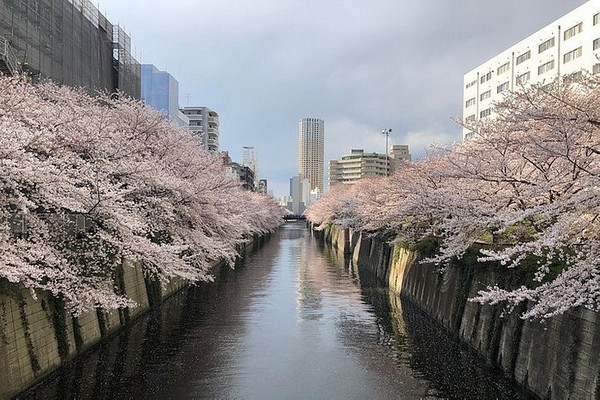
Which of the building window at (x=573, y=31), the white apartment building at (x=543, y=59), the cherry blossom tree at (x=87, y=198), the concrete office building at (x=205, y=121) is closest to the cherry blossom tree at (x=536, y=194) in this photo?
the cherry blossom tree at (x=87, y=198)

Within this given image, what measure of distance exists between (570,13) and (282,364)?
46160 millimetres

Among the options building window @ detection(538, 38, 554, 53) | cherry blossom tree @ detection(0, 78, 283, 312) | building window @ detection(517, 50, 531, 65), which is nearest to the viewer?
cherry blossom tree @ detection(0, 78, 283, 312)

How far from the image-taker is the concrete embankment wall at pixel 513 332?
12.4m

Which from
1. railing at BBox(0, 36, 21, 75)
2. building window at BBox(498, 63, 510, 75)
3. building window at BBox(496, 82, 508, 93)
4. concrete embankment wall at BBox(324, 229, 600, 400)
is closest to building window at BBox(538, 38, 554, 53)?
Answer: building window at BBox(498, 63, 510, 75)

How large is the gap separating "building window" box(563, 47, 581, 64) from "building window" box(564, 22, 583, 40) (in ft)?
4.86

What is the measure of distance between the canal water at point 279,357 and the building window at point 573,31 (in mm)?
33388

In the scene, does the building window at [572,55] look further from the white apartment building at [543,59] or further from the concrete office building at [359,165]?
the concrete office building at [359,165]

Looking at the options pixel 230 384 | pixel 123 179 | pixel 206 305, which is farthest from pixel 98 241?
pixel 206 305

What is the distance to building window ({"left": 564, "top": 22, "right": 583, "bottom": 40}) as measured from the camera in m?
48.5

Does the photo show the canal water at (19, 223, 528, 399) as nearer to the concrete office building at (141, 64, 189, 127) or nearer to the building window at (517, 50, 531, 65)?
the building window at (517, 50, 531, 65)

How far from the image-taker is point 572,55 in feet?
164

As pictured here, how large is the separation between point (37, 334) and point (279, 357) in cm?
788

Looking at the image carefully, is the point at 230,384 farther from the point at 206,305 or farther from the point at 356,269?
the point at 356,269

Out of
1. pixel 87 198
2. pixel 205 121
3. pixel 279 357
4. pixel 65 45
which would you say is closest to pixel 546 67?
pixel 65 45
